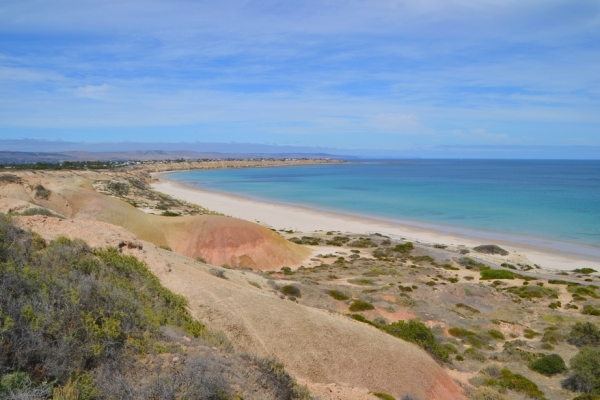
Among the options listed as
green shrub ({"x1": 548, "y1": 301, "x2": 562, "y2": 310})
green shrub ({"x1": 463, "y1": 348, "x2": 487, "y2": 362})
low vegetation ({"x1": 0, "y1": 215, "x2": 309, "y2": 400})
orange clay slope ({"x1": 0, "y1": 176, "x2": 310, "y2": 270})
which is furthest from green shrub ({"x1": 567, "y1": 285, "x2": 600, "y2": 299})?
low vegetation ({"x1": 0, "y1": 215, "x2": 309, "y2": 400})

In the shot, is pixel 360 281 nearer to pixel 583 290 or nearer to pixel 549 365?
pixel 549 365

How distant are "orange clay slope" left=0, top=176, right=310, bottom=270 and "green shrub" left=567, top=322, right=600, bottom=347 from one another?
20.4 meters

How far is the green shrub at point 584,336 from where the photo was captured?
803 inches

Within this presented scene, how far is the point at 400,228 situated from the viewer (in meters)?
59.5

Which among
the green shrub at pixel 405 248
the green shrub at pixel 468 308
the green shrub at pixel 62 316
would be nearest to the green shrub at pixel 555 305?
the green shrub at pixel 468 308

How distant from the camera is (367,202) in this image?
3398 inches

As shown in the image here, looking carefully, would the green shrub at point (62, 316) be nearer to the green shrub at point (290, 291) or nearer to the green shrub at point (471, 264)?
the green shrub at point (290, 291)

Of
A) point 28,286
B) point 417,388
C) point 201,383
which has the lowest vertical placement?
point 417,388

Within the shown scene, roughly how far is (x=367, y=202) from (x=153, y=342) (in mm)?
80617

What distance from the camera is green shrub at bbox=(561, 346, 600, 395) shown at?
52.4 feet

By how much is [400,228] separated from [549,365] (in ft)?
138

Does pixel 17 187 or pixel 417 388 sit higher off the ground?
pixel 17 187

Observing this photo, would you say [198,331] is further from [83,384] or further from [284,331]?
A: [83,384]

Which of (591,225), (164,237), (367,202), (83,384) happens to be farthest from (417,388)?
(367,202)
